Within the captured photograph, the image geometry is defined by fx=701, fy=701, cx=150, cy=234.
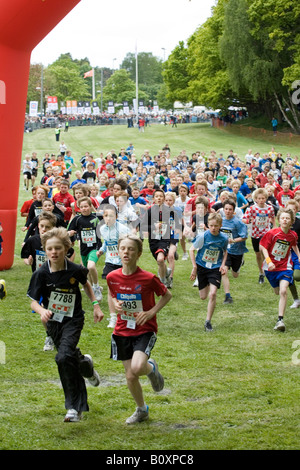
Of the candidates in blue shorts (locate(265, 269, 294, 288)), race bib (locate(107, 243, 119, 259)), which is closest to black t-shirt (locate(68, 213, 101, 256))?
race bib (locate(107, 243, 119, 259))

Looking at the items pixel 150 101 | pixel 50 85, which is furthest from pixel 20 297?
pixel 150 101

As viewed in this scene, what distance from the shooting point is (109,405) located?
6789 millimetres

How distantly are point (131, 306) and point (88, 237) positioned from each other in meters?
4.82

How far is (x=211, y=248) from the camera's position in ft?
32.7

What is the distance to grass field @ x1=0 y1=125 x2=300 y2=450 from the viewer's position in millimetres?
5902

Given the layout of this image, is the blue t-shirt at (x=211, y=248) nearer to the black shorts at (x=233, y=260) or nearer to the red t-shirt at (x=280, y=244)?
the red t-shirt at (x=280, y=244)

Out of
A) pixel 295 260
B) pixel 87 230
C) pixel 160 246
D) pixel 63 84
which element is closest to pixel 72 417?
pixel 87 230

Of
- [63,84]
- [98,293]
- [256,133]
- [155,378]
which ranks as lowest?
[98,293]

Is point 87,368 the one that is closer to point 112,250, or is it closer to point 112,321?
point 112,321

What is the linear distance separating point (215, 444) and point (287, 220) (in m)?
4.64

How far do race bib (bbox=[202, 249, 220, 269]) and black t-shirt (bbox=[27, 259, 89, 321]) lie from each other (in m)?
3.79
